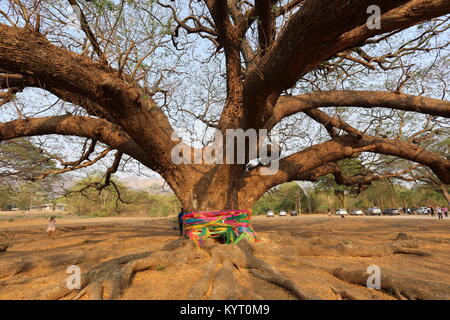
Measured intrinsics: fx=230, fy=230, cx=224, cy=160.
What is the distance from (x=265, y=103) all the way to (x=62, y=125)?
4153 mm

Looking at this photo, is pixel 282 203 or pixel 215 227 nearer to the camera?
pixel 215 227

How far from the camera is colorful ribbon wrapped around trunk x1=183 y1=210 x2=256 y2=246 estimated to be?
4520 millimetres

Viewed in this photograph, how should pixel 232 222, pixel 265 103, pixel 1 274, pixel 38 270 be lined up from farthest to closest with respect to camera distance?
pixel 232 222 → pixel 265 103 → pixel 38 270 → pixel 1 274

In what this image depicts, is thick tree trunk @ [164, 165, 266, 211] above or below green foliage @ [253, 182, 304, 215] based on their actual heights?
above

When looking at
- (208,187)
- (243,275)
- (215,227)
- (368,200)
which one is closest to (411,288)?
(243,275)

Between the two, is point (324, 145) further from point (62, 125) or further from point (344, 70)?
point (62, 125)

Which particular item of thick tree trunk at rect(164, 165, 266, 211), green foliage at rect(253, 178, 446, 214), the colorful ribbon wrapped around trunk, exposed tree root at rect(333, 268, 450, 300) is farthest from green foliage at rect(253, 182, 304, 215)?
exposed tree root at rect(333, 268, 450, 300)

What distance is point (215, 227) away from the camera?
4.62 meters

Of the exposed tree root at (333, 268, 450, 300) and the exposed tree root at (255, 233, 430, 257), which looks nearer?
the exposed tree root at (333, 268, 450, 300)

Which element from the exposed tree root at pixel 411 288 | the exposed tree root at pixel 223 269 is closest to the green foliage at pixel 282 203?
the exposed tree root at pixel 223 269

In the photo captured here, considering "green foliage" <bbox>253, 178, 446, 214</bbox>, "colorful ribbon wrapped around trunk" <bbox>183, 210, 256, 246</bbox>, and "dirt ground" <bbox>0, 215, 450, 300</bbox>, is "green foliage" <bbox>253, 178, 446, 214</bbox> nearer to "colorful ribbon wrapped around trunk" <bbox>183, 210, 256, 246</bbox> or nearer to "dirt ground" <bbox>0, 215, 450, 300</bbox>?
"dirt ground" <bbox>0, 215, 450, 300</bbox>

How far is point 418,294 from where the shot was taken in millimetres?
2416

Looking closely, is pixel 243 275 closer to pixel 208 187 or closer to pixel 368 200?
pixel 208 187
